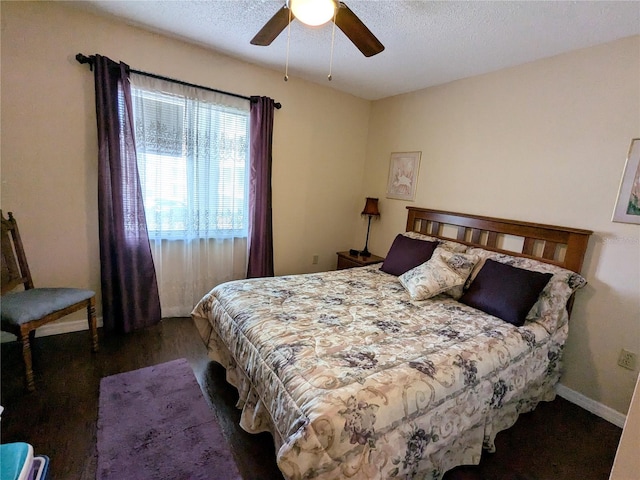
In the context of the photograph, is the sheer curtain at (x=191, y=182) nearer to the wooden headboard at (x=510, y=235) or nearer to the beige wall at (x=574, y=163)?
the wooden headboard at (x=510, y=235)

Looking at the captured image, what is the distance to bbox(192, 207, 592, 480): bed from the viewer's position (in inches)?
→ 42.4

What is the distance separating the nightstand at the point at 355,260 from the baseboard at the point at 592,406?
186cm

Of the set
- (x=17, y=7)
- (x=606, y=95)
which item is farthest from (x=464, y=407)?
(x=17, y=7)

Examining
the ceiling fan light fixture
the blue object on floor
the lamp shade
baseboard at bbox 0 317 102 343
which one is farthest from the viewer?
the lamp shade

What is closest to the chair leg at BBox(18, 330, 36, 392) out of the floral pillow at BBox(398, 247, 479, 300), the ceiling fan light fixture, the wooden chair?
the wooden chair

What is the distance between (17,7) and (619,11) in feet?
12.3

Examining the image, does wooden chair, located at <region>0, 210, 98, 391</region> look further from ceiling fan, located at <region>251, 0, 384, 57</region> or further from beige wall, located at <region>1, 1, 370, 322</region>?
ceiling fan, located at <region>251, 0, 384, 57</region>

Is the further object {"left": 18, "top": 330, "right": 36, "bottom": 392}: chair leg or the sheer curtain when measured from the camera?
the sheer curtain

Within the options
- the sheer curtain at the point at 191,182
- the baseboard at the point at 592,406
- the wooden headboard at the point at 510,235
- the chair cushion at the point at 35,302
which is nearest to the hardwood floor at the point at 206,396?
the baseboard at the point at 592,406

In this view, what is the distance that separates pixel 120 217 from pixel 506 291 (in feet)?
9.58

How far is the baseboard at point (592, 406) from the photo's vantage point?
191cm

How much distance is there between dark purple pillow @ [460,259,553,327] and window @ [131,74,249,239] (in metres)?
2.26

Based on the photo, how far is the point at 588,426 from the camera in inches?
73.9

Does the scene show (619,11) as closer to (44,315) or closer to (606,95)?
(606,95)
